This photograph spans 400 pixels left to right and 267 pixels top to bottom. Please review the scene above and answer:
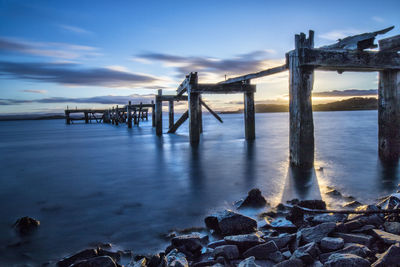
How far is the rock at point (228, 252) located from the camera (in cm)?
240

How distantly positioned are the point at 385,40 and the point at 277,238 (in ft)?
19.1

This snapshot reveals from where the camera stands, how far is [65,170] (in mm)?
7969

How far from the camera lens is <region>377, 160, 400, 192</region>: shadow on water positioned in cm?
506

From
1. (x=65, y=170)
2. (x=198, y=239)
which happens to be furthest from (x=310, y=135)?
(x=65, y=170)

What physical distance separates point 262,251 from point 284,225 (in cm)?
72

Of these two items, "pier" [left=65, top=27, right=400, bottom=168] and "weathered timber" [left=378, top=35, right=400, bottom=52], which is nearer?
"pier" [left=65, top=27, right=400, bottom=168]

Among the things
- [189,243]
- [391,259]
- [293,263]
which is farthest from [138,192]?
[391,259]

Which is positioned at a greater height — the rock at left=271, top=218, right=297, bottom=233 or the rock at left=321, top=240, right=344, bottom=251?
the rock at left=321, top=240, right=344, bottom=251

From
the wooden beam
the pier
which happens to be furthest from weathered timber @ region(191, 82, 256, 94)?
the wooden beam

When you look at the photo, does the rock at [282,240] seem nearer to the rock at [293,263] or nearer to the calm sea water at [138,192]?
the rock at [293,263]

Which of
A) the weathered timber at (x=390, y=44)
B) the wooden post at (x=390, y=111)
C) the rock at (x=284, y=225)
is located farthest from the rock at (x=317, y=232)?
the weathered timber at (x=390, y=44)

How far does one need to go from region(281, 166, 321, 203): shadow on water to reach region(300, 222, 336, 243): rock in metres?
1.72

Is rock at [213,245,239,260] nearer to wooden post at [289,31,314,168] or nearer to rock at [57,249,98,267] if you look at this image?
rock at [57,249,98,267]

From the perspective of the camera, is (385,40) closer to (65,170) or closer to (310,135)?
(310,135)
